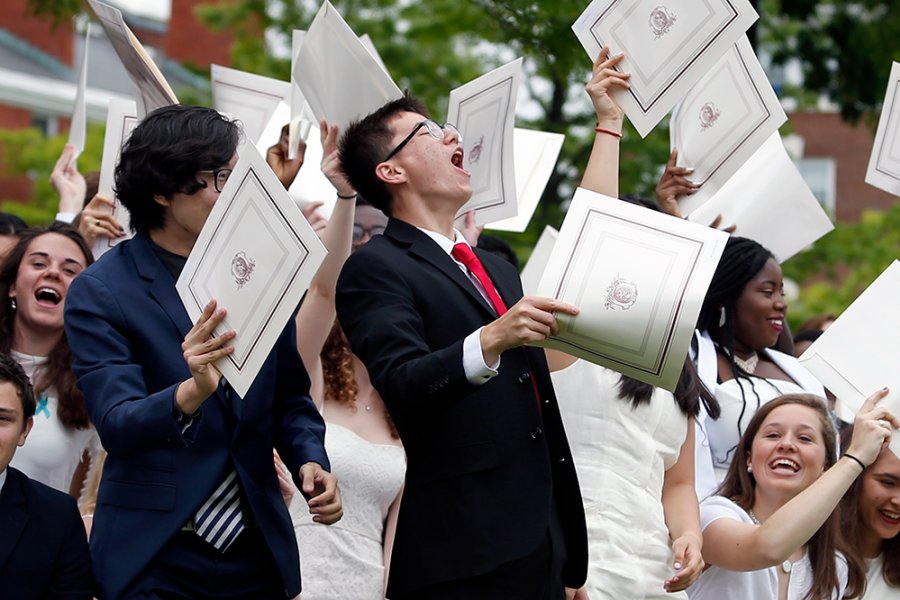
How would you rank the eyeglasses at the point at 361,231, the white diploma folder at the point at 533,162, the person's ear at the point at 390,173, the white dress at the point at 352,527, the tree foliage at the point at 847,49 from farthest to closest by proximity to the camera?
the tree foliage at the point at 847,49 < the white diploma folder at the point at 533,162 < the eyeglasses at the point at 361,231 < the white dress at the point at 352,527 < the person's ear at the point at 390,173

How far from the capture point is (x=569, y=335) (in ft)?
12.1

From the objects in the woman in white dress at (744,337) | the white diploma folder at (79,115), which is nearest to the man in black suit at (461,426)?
the woman in white dress at (744,337)

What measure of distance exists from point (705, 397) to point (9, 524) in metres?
2.62

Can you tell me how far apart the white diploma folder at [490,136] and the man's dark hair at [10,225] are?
6.41 feet

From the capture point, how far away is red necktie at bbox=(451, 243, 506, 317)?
423 centimetres

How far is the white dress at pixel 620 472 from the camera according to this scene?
16.4 ft

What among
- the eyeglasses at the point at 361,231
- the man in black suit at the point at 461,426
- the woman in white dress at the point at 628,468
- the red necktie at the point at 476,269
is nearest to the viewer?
the man in black suit at the point at 461,426

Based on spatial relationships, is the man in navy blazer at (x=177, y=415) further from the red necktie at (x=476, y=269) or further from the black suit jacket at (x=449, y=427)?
the red necktie at (x=476, y=269)

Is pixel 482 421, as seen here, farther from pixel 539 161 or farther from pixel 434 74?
pixel 434 74

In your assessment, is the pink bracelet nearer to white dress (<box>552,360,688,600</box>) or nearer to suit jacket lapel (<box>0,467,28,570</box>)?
white dress (<box>552,360,688,600</box>)

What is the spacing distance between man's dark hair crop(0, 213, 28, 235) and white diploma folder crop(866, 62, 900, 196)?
3.43 metres

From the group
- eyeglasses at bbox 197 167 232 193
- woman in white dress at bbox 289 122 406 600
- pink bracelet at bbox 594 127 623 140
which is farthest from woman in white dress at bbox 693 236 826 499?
eyeglasses at bbox 197 167 232 193

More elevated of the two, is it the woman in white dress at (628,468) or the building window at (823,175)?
the woman in white dress at (628,468)

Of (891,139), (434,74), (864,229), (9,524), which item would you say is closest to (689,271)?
(9,524)
